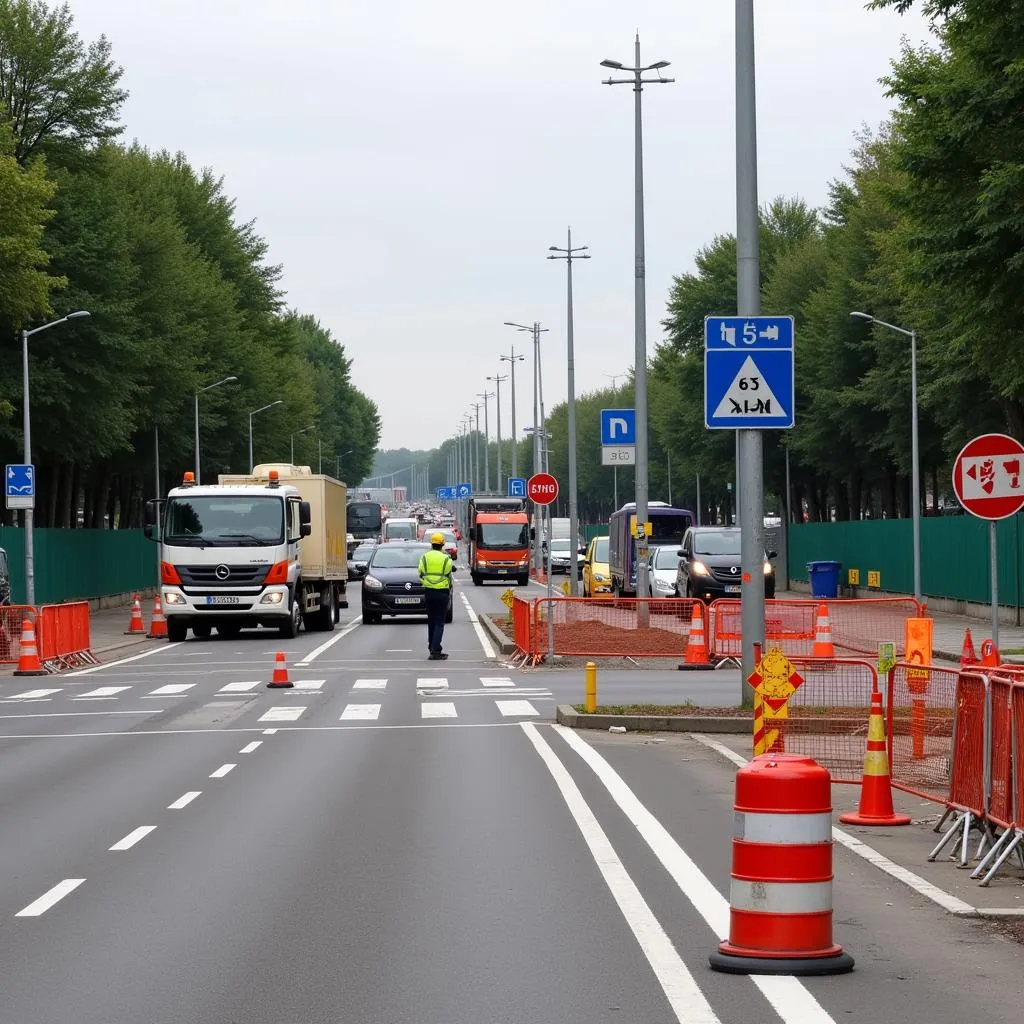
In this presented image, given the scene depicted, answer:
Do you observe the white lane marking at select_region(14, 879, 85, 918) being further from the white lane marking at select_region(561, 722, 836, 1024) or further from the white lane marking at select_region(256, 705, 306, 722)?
the white lane marking at select_region(256, 705, 306, 722)

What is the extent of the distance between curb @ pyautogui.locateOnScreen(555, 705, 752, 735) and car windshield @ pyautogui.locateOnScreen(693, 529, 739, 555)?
88.5 feet

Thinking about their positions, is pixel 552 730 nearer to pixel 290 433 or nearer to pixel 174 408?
pixel 174 408

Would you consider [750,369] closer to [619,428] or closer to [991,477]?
[991,477]

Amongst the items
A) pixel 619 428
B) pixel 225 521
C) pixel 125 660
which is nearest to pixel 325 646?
pixel 225 521

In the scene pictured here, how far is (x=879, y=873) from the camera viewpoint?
1084cm

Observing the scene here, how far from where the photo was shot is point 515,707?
23.0 meters

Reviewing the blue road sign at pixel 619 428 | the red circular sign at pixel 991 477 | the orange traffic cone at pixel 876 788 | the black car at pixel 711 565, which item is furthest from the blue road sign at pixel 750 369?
the black car at pixel 711 565

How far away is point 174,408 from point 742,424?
4746 centimetres

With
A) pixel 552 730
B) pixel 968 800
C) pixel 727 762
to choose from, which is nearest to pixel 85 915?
pixel 968 800

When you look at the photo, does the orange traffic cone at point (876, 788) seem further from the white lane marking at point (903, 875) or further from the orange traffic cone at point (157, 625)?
the orange traffic cone at point (157, 625)

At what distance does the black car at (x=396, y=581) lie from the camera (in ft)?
148

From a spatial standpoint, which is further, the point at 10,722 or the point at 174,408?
the point at 174,408

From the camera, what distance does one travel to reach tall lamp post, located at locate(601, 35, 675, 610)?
37812mm

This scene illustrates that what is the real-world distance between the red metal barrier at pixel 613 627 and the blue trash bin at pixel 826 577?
2735 cm
